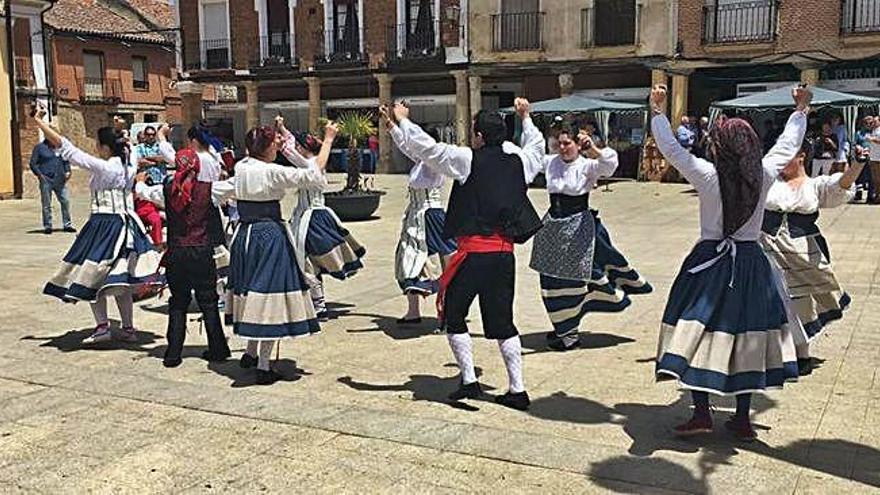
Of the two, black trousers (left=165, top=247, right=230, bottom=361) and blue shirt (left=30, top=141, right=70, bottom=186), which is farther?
blue shirt (left=30, top=141, right=70, bottom=186)

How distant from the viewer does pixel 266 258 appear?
18.4ft

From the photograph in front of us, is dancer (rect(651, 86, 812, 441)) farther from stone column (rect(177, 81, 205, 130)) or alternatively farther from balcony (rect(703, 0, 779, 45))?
stone column (rect(177, 81, 205, 130))

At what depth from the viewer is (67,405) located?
17.6 ft

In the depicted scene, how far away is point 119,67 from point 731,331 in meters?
37.8

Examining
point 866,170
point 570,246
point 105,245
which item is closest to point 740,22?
point 866,170

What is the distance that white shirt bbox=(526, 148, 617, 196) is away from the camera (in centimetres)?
632

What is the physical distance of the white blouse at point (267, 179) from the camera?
5.59m

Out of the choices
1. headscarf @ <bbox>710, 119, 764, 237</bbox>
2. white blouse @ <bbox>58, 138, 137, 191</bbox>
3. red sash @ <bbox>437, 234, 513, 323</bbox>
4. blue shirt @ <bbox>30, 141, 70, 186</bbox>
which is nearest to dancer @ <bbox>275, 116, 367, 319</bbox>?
white blouse @ <bbox>58, 138, 137, 191</bbox>

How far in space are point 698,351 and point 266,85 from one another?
3261 cm

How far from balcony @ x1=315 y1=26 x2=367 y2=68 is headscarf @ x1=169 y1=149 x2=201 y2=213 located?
85.5 ft

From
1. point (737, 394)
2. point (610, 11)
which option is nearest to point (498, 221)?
point (737, 394)

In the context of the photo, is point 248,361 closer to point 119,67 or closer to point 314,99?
point 314,99

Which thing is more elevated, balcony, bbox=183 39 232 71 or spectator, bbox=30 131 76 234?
balcony, bbox=183 39 232 71

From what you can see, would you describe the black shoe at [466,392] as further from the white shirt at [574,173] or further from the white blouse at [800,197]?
the white blouse at [800,197]
